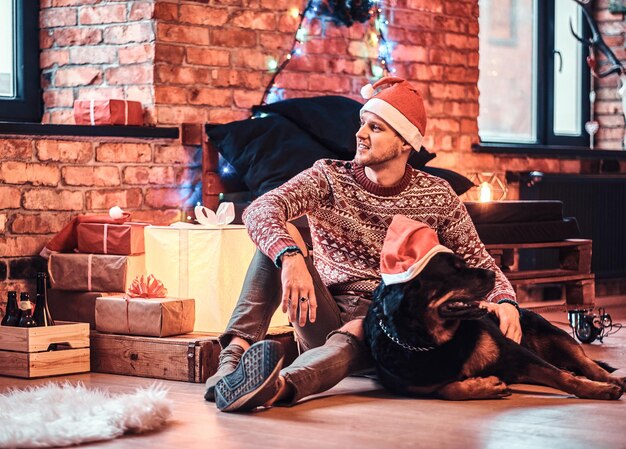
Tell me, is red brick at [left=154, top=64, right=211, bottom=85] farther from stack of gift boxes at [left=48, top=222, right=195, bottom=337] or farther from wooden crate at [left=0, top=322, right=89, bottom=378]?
wooden crate at [left=0, top=322, right=89, bottom=378]

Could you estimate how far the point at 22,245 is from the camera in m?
4.71

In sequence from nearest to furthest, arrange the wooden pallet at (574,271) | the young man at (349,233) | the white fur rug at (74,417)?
the white fur rug at (74,417) → the young man at (349,233) → the wooden pallet at (574,271)

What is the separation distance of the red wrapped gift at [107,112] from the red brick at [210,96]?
271 millimetres

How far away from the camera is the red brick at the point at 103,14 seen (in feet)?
16.6

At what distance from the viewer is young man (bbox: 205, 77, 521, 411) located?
3434mm

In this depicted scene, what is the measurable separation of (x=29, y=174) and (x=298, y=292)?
1.95m

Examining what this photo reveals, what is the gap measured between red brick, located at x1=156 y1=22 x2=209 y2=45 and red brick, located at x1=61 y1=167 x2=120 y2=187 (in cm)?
61

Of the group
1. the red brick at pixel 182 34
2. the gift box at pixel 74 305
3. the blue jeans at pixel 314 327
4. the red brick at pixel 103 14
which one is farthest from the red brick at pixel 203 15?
the blue jeans at pixel 314 327

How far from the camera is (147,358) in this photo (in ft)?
13.2

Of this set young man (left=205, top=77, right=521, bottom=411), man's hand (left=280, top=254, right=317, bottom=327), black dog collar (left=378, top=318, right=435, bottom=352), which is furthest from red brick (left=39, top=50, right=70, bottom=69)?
black dog collar (left=378, top=318, right=435, bottom=352)

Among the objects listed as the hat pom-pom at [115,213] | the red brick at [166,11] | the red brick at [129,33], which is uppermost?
the red brick at [166,11]

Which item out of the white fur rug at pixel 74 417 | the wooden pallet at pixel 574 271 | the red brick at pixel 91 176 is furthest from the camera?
the wooden pallet at pixel 574 271

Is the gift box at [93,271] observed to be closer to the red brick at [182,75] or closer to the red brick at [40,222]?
the red brick at [40,222]

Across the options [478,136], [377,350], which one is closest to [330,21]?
[478,136]
